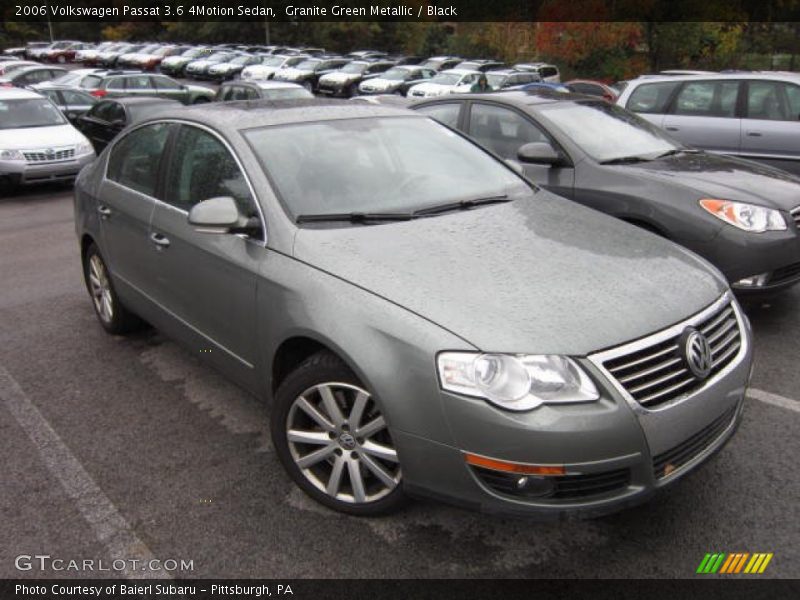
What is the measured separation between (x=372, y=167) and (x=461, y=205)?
488 mm

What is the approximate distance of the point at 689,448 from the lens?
252cm

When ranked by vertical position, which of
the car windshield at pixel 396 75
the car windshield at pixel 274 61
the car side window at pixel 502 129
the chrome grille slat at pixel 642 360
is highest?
the car windshield at pixel 274 61

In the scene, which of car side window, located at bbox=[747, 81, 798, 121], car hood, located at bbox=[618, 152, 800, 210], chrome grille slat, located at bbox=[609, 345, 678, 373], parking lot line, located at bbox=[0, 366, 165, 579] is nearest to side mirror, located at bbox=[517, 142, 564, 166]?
car hood, located at bbox=[618, 152, 800, 210]

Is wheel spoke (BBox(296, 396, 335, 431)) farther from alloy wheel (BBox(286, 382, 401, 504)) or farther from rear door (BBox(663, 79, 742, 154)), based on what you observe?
rear door (BBox(663, 79, 742, 154))

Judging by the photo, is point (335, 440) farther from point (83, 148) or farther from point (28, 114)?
point (28, 114)

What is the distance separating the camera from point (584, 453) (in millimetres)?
2287

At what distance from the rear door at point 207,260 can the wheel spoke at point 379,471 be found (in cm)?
77

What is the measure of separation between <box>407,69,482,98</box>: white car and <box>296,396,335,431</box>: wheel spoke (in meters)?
23.2

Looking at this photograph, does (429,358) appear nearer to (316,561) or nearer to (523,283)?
(523,283)

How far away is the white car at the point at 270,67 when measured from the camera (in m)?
32.6

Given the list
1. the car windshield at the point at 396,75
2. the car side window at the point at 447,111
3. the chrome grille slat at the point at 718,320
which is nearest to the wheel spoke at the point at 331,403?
the chrome grille slat at the point at 718,320

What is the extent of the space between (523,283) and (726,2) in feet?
121

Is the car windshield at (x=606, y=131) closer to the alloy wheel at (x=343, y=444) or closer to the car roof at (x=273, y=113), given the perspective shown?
the car roof at (x=273, y=113)

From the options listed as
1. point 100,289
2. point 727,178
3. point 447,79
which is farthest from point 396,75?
point 100,289
